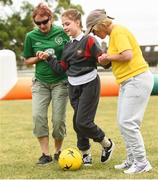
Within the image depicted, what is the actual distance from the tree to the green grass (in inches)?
1253

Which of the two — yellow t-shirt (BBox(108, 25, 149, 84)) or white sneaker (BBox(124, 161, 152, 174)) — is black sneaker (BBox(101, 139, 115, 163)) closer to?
white sneaker (BBox(124, 161, 152, 174))

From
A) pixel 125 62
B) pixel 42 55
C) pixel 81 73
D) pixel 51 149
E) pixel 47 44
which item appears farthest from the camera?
pixel 51 149

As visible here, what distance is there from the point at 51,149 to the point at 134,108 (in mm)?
2143

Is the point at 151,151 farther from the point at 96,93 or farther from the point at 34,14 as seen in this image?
the point at 34,14

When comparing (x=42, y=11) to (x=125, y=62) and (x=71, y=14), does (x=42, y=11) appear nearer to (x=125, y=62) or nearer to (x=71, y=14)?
(x=71, y=14)

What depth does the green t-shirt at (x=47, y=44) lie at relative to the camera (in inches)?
243

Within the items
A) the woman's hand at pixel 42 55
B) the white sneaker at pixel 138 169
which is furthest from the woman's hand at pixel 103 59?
the white sneaker at pixel 138 169

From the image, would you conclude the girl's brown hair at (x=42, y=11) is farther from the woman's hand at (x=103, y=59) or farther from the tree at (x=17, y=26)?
the tree at (x=17, y=26)

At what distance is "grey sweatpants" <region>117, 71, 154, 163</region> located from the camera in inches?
213

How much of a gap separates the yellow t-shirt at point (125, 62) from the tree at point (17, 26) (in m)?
37.7

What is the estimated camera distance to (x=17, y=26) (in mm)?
43125

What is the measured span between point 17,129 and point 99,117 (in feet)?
7.41

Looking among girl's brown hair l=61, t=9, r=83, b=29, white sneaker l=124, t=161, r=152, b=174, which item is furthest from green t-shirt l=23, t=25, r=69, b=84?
white sneaker l=124, t=161, r=152, b=174

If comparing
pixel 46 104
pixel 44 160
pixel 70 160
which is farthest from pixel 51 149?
pixel 70 160
